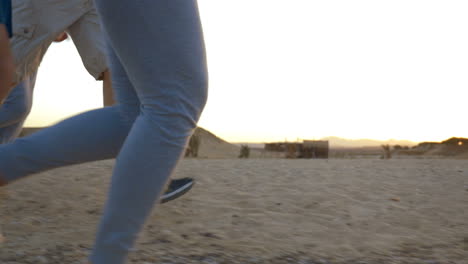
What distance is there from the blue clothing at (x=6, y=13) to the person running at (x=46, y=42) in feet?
4.29

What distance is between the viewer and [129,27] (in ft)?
4.42

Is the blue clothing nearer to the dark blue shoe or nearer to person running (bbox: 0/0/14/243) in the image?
person running (bbox: 0/0/14/243)

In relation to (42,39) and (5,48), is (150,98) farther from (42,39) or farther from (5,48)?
(42,39)

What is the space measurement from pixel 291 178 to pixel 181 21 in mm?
3313

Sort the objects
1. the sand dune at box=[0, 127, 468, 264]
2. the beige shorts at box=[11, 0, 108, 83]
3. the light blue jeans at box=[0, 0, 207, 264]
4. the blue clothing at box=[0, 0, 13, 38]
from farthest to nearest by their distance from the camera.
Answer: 1. the beige shorts at box=[11, 0, 108, 83]
2. the sand dune at box=[0, 127, 468, 264]
3. the blue clothing at box=[0, 0, 13, 38]
4. the light blue jeans at box=[0, 0, 207, 264]

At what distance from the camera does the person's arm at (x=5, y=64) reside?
1473mm

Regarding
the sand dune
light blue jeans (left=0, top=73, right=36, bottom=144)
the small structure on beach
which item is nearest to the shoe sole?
the sand dune

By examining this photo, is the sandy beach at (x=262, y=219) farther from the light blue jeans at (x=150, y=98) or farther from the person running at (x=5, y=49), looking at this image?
the person running at (x=5, y=49)

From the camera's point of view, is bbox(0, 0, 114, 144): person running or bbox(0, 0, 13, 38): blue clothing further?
bbox(0, 0, 114, 144): person running

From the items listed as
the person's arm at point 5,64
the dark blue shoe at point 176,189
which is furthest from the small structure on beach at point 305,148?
the person's arm at point 5,64

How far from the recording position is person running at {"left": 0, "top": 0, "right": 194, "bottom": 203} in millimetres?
2777

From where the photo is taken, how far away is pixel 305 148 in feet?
46.5

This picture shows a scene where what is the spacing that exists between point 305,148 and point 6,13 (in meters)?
13.0

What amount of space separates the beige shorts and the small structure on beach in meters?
11.1
